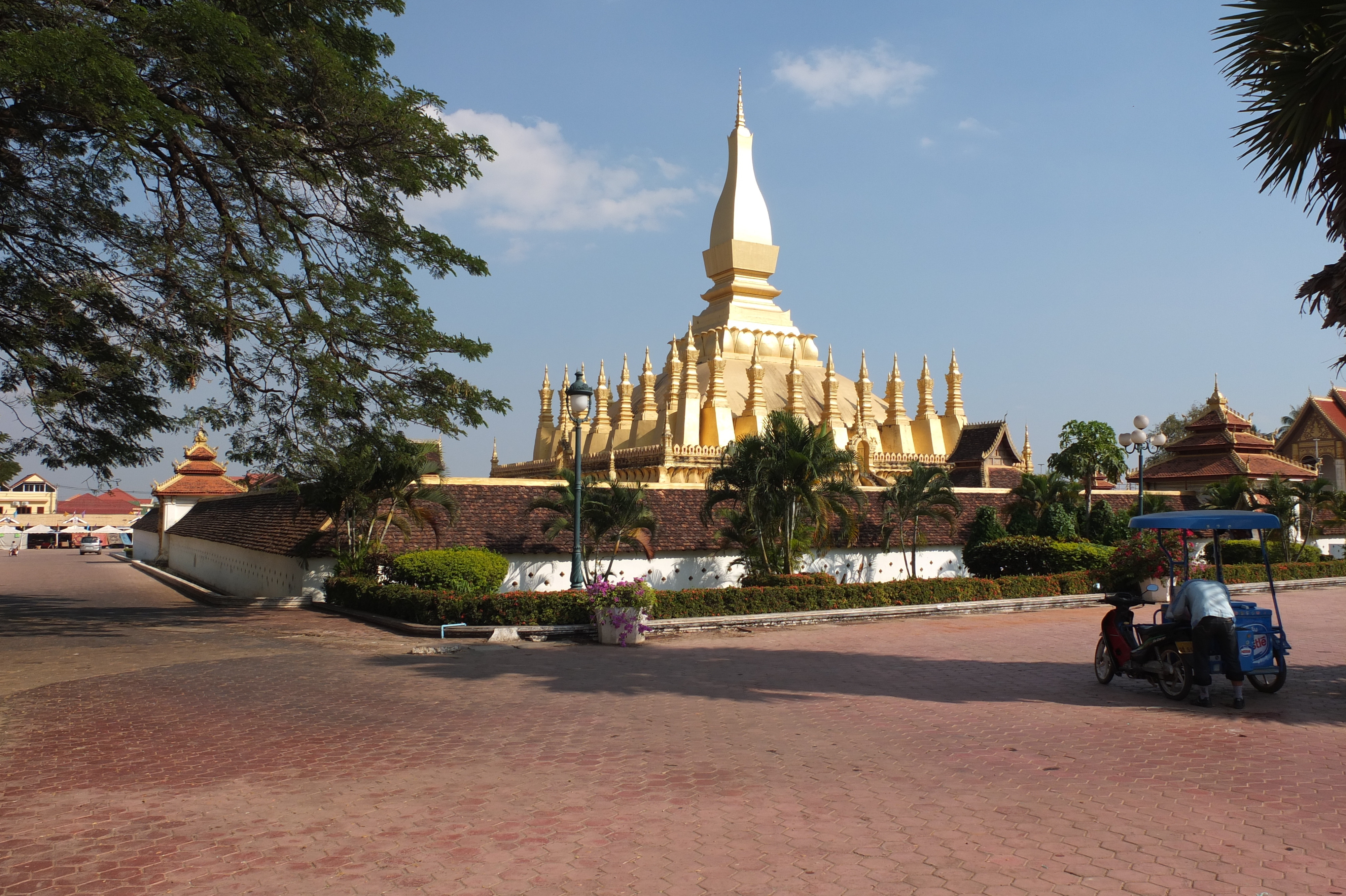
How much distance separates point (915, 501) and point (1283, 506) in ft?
39.6

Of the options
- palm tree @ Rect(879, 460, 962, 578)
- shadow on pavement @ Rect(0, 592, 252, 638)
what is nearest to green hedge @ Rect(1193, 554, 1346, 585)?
palm tree @ Rect(879, 460, 962, 578)

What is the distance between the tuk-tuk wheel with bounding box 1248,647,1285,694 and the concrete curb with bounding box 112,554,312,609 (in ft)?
54.0

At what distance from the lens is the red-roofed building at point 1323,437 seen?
38.3 meters

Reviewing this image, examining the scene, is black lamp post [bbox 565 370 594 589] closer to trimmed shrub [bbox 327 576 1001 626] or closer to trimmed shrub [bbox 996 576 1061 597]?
trimmed shrub [bbox 327 576 1001 626]

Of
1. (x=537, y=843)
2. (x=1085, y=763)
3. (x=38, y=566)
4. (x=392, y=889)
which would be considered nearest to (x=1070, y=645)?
(x=1085, y=763)

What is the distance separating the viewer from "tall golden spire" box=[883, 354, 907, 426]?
3894 cm

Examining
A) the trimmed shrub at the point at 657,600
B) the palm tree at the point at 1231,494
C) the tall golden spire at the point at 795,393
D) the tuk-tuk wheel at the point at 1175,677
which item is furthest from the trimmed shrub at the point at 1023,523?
the tuk-tuk wheel at the point at 1175,677

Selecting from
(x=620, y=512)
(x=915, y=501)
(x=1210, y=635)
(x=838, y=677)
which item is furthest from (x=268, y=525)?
(x=1210, y=635)

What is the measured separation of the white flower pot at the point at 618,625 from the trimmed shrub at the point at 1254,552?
1907 centimetres

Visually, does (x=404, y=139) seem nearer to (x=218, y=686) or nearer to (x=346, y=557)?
(x=218, y=686)

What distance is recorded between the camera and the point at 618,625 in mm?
13633

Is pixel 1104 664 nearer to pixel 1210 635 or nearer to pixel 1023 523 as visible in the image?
pixel 1210 635

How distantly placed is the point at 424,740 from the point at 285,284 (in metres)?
7.72

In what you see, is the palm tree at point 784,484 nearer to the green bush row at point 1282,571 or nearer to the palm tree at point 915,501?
the palm tree at point 915,501
